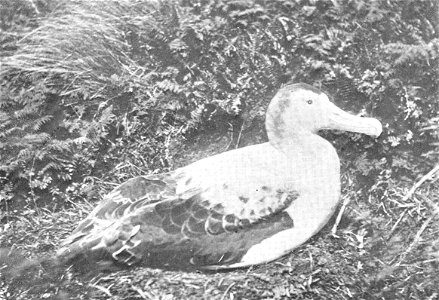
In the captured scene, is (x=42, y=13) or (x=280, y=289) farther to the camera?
(x=42, y=13)

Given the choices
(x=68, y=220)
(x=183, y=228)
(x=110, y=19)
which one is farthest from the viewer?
(x=110, y=19)

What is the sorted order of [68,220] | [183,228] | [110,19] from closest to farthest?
1. [183,228]
2. [68,220]
3. [110,19]

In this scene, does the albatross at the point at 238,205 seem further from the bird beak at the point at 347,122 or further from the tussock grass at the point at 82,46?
the tussock grass at the point at 82,46

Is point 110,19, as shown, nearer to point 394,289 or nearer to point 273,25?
point 273,25

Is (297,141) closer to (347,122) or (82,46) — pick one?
(347,122)

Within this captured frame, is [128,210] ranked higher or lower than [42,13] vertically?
lower

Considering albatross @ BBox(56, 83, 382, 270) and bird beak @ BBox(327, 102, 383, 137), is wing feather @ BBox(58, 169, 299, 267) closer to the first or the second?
albatross @ BBox(56, 83, 382, 270)

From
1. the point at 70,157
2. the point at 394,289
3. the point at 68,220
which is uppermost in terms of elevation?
the point at 70,157

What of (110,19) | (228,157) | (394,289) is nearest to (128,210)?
(228,157)
